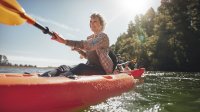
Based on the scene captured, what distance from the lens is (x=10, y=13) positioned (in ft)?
15.0

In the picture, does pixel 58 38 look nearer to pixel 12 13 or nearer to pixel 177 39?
pixel 12 13

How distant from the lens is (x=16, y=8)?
4699 millimetres

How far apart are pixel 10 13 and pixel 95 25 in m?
2.27

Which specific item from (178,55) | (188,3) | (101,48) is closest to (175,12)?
(188,3)

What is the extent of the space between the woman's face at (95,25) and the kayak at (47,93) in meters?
1.51

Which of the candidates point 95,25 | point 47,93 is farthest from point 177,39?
point 47,93

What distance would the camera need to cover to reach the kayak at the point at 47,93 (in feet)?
10.9

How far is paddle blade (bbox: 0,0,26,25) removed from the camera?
4.40 meters

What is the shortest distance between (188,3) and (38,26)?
38754 millimetres

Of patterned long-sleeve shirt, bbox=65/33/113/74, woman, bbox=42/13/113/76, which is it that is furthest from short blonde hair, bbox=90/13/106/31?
patterned long-sleeve shirt, bbox=65/33/113/74

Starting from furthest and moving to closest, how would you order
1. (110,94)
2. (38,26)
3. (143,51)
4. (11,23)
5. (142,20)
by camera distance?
(142,20), (143,51), (110,94), (38,26), (11,23)

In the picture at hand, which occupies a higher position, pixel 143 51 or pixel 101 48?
pixel 143 51

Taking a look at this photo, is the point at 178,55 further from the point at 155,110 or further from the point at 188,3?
the point at 155,110

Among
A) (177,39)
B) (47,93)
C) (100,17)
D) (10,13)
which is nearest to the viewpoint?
(47,93)
